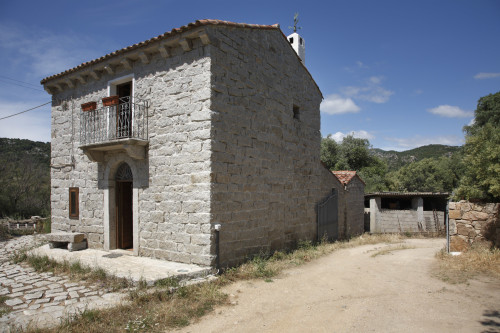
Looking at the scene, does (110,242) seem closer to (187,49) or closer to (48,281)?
(48,281)

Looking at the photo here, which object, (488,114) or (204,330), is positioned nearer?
(204,330)

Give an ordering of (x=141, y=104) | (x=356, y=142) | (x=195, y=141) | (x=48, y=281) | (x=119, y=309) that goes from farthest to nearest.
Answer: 1. (x=356, y=142)
2. (x=141, y=104)
3. (x=195, y=141)
4. (x=48, y=281)
5. (x=119, y=309)

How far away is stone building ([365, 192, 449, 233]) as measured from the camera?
1684 centimetres

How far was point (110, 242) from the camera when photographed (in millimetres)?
8188

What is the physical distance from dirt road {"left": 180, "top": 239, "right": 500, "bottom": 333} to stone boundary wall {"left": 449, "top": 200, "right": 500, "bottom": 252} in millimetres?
1785

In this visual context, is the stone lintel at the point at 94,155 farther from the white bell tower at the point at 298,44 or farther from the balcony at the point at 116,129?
the white bell tower at the point at 298,44

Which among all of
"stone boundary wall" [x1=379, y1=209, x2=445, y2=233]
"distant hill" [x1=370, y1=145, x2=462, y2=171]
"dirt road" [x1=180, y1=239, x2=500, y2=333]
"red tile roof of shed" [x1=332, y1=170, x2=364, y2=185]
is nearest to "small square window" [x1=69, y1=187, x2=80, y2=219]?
"dirt road" [x1=180, y1=239, x2=500, y2=333]

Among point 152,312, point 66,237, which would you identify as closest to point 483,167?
point 152,312

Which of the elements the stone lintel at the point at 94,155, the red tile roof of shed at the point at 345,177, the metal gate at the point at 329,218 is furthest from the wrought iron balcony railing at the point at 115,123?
the red tile roof of shed at the point at 345,177

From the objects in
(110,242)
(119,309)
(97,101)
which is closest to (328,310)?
(119,309)

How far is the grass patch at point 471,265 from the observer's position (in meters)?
6.50

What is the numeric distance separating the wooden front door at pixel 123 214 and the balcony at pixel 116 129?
1.01 m

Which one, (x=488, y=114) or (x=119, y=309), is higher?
(x=488, y=114)

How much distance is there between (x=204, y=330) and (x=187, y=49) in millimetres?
5826
